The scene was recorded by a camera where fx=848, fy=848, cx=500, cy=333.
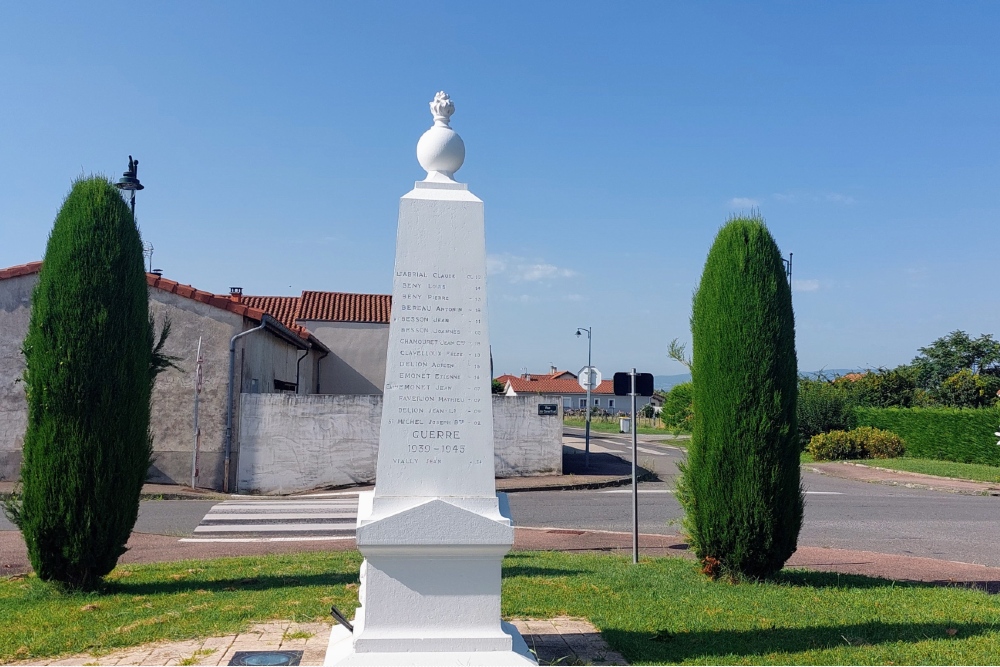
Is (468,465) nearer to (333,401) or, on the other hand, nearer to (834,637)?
(834,637)

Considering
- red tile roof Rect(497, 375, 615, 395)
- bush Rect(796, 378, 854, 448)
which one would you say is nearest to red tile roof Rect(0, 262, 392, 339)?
bush Rect(796, 378, 854, 448)

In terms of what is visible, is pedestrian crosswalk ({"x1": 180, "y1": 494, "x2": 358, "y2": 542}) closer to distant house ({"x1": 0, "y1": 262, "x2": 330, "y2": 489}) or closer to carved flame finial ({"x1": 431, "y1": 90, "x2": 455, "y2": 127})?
distant house ({"x1": 0, "y1": 262, "x2": 330, "y2": 489})

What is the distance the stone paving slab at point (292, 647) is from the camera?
555cm

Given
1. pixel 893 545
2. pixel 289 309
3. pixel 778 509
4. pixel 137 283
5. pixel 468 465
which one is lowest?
pixel 893 545

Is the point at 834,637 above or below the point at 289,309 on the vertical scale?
below

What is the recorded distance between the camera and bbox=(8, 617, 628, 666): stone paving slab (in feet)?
18.2

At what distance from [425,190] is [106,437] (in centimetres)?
418

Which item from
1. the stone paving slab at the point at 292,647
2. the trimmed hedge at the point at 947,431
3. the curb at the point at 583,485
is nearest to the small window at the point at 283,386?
the curb at the point at 583,485

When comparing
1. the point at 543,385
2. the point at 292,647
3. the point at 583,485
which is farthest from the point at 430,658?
the point at 543,385

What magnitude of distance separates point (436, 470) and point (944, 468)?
25.1 meters

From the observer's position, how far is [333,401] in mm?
19734

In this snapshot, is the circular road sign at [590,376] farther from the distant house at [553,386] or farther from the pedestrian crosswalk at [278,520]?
the distant house at [553,386]

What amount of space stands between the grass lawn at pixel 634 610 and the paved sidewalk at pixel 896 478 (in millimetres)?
15435

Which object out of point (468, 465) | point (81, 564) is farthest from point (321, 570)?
point (468, 465)
